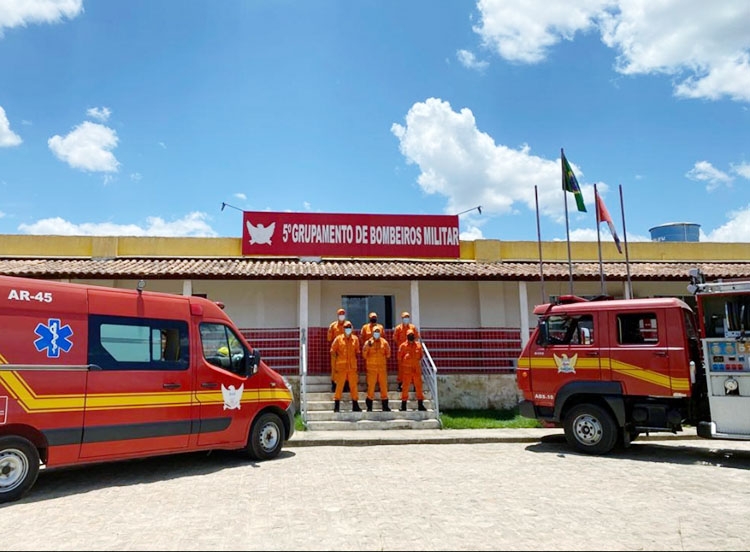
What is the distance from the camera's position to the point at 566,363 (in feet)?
29.1

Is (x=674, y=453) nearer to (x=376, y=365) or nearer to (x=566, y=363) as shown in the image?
(x=566, y=363)

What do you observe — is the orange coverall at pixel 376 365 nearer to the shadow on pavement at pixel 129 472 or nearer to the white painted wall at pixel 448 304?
the shadow on pavement at pixel 129 472

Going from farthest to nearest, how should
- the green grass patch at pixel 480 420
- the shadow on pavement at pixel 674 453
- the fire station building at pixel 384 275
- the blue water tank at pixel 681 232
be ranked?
the blue water tank at pixel 681 232, the fire station building at pixel 384 275, the green grass patch at pixel 480 420, the shadow on pavement at pixel 674 453

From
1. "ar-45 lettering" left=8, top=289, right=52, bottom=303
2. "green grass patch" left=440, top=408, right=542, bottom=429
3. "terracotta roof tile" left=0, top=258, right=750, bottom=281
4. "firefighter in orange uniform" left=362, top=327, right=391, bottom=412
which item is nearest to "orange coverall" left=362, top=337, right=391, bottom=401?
"firefighter in orange uniform" left=362, top=327, right=391, bottom=412

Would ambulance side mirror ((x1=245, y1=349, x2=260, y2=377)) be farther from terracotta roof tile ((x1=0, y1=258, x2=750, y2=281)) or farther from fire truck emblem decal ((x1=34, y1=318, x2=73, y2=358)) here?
terracotta roof tile ((x1=0, y1=258, x2=750, y2=281))

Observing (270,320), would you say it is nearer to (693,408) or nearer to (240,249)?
(240,249)

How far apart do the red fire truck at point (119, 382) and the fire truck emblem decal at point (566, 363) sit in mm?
4352

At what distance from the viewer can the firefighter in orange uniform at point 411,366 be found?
11766 mm

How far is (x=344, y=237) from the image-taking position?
51.5ft

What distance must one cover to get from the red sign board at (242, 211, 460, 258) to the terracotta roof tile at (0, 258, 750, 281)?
289mm

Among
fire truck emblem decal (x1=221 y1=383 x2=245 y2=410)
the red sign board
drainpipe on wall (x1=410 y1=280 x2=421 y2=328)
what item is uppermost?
the red sign board

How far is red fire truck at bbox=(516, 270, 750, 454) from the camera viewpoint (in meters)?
7.88

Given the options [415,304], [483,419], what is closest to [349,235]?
[415,304]

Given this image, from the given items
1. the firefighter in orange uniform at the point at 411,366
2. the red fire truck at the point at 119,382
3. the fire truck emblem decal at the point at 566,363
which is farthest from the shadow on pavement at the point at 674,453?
the red fire truck at the point at 119,382
